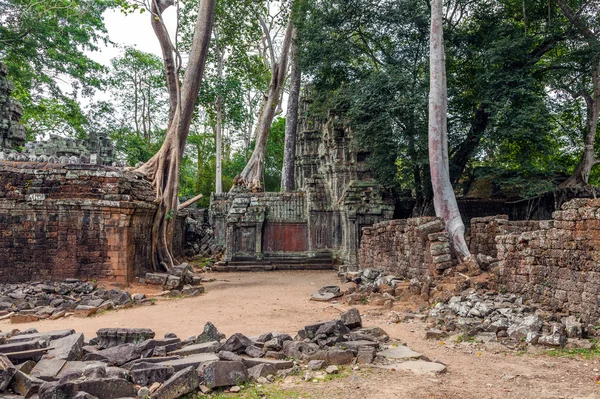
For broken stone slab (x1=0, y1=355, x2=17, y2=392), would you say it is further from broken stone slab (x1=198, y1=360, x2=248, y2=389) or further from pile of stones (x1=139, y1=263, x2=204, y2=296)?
pile of stones (x1=139, y1=263, x2=204, y2=296)

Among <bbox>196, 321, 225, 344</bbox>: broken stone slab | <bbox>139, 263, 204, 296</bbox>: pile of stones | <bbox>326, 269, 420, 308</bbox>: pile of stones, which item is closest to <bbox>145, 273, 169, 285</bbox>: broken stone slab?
<bbox>139, 263, 204, 296</bbox>: pile of stones

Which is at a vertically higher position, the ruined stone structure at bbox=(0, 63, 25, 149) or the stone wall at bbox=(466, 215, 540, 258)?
the ruined stone structure at bbox=(0, 63, 25, 149)

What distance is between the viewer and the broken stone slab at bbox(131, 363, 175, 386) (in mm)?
3997

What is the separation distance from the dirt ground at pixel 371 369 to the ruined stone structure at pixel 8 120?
1032 cm

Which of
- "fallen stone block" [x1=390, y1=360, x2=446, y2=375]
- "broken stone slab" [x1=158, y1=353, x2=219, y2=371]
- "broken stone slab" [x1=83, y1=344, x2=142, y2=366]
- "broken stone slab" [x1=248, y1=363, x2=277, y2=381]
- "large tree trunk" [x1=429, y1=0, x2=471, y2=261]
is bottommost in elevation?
"fallen stone block" [x1=390, y1=360, x2=446, y2=375]

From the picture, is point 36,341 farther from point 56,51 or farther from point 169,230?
point 56,51

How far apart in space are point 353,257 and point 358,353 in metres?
11.8

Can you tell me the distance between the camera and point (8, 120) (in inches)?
633

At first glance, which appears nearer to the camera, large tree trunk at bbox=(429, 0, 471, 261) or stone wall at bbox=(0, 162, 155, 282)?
stone wall at bbox=(0, 162, 155, 282)

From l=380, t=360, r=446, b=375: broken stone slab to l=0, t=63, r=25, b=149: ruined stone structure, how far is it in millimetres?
16354

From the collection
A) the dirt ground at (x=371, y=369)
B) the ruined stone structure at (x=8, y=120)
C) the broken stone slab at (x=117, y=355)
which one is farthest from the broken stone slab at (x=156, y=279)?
the ruined stone structure at (x=8, y=120)

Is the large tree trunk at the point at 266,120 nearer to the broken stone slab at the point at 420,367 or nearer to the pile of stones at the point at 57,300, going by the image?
the pile of stones at the point at 57,300

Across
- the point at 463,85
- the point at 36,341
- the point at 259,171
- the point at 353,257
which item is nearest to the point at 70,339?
the point at 36,341

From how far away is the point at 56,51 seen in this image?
822 inches
